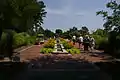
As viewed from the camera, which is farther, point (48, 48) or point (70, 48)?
point (70, 48)

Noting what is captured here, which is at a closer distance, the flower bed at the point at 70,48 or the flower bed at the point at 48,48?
the flower bed at the point at 70,48

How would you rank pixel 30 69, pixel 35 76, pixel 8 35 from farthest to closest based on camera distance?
1. pixel 8 35
2. pixel 30 69
3. pixel 35 76

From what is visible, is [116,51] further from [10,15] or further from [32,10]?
[10,15]

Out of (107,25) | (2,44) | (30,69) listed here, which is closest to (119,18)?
(107,25)

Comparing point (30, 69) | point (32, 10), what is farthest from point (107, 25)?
point (32, 10)

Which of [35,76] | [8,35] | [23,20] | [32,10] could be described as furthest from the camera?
[8,35]

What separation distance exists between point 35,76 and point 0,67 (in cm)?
316

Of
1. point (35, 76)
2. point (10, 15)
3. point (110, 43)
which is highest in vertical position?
point (10, 15)

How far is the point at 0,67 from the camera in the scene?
547 inches

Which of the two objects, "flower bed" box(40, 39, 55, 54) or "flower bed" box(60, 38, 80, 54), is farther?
"flower bed" box(40, 39, 55, 54)

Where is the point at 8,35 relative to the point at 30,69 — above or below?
above

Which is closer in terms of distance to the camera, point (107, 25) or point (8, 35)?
point (107, 25)

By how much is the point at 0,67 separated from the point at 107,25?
599 centimetres

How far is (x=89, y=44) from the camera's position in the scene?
81.7 feet
